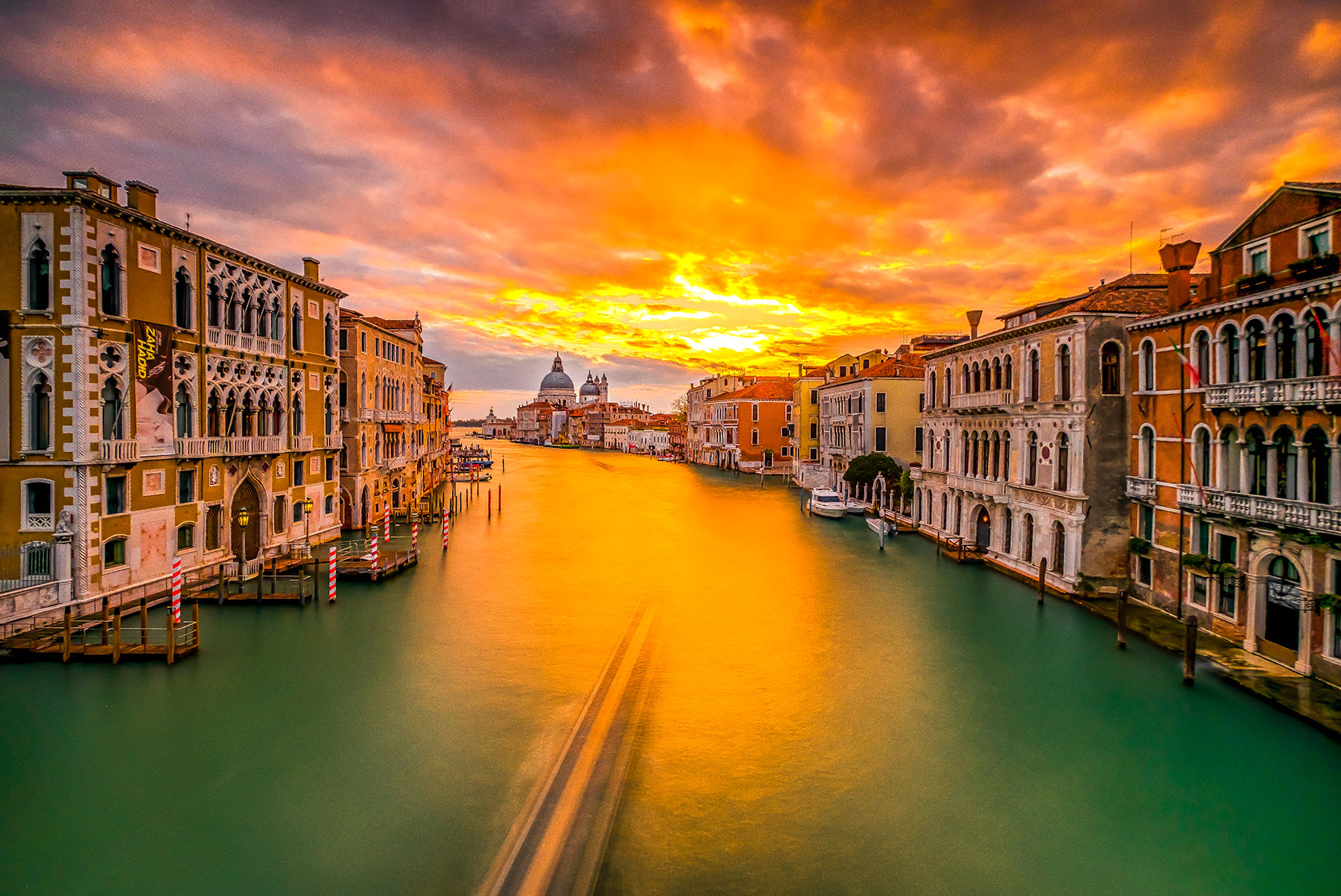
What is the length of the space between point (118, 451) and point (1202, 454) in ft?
90.6

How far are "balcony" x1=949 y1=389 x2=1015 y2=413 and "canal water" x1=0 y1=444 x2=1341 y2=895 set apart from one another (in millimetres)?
8127

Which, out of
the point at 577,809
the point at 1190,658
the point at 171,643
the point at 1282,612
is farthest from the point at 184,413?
the point at 1282,612

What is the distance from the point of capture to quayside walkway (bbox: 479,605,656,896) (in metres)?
7.93

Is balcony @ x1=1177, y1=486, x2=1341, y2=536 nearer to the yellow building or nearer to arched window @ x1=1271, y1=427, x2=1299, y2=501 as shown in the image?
arched window @ x1=1271, y1=427, x2=1299, y2=501

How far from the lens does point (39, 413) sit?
1659 centimetres

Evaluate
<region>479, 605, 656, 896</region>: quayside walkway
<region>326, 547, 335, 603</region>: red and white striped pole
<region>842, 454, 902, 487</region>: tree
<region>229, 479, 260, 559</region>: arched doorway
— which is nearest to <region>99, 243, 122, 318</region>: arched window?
<region>229, 479, 260, 559</region>: arched doorway

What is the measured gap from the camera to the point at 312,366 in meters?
27.1

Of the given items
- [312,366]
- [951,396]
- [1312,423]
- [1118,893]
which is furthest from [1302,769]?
[312,366]

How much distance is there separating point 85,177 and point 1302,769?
Result: 28.3 m

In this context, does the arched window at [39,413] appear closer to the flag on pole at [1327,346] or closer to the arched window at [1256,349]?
the flag on pole at [1327,346]

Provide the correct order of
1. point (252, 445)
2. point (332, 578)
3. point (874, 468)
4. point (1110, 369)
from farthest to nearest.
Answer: point (874, 468)
point (252, 445)
point (1110, 369)
point (332, 578)

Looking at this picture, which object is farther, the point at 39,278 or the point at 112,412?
the point at 112,412

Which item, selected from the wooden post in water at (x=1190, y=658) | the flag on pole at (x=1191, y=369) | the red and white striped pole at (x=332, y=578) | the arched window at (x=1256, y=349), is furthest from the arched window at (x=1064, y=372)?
the red and white striped pole at (x=332, y=578)

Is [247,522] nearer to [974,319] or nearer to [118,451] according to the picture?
[118,451]
